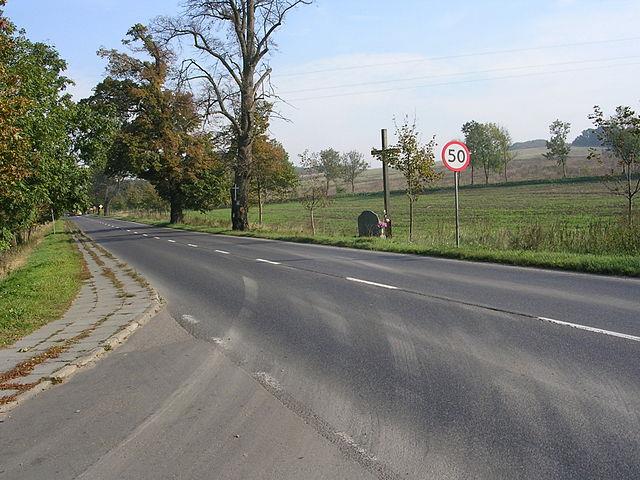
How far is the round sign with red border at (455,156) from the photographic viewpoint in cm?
1817

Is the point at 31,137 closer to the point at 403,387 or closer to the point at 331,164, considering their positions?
the point at 403,387

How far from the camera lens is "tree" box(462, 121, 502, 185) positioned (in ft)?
330

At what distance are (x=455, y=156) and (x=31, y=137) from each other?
41.4 ft

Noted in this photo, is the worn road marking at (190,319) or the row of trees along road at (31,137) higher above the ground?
the row of trees along road at (31,137)

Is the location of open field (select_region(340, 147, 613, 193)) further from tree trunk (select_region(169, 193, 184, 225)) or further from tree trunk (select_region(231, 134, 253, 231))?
tree trunk (select_region(231, 134, 253, 231))

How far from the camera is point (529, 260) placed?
14.4 metres

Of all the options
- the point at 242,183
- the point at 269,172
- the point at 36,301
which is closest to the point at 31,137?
the point at 36,301

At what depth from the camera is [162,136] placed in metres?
50.5

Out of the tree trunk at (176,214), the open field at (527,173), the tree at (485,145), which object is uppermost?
the tree at (485,145)

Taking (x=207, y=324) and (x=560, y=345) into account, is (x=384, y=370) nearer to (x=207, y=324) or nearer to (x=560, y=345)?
(x=560, y=345)

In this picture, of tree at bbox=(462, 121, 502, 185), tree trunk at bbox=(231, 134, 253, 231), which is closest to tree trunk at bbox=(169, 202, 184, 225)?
tree trunk at bbox=(231, 134, 253, 231)

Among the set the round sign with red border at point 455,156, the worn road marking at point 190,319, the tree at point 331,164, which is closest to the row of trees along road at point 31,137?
the worn road marking at point 190,319

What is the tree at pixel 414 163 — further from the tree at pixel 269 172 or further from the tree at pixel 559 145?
the tree at pixel 559 145

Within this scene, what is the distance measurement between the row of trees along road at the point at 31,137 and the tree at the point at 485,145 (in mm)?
79471
